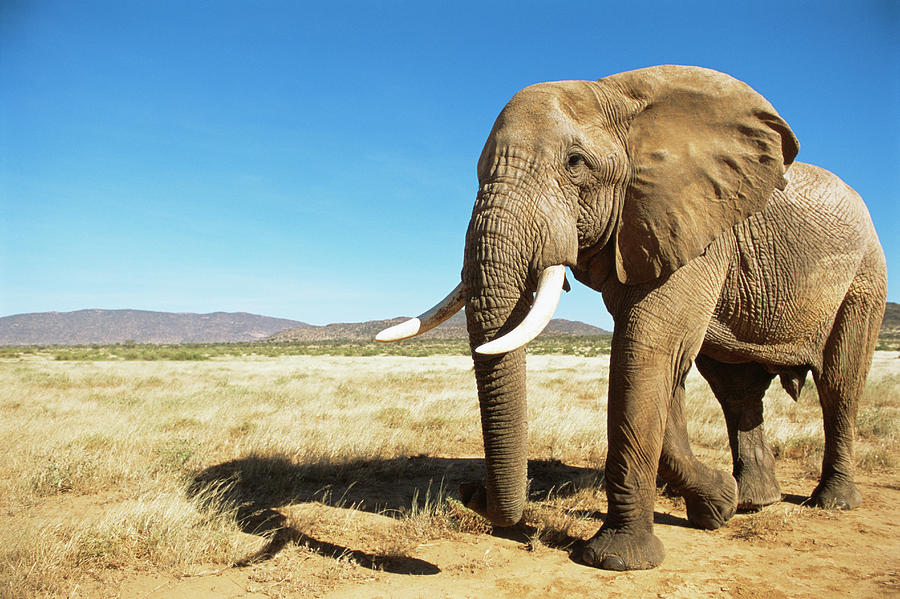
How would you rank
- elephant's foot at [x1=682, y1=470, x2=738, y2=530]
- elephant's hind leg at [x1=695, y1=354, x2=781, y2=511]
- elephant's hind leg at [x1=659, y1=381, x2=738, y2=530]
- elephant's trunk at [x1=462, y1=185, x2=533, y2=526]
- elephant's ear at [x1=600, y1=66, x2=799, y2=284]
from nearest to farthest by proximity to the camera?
elephant's trunk at [x1=462, y1=185, x2=533, y2=526] → elephant's ear at [x1=600, y1=66, x2=799, y2=284] → elephant's hind leg at [x1=659, y1=381, x2=738, y2=530] → elephant's foot at [x1=682, y1=470, x2=738, y2=530] → elephant's hind leg at [x1=695, y1=354, x2=781, y2=511]

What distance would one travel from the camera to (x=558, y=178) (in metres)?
3.61

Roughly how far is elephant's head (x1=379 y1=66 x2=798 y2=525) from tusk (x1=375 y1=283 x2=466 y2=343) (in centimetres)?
1

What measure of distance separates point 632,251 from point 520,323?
3.57 ft

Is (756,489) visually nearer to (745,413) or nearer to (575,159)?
(745,413)

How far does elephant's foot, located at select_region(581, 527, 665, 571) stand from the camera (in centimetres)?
387

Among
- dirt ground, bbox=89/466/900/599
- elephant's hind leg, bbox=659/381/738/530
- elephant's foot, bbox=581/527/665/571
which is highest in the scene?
elephant's hind leg, bbox=659/381/738/530

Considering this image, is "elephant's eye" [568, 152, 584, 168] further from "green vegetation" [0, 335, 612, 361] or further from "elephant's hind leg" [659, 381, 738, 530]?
"green vegetation" [0, 335, 612, 361]

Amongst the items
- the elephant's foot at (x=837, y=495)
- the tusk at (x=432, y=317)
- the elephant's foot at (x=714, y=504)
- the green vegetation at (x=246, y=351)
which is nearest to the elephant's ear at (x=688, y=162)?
the tusk at (x=432, y=317)

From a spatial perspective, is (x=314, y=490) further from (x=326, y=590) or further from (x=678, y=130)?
(x=678, y=130)

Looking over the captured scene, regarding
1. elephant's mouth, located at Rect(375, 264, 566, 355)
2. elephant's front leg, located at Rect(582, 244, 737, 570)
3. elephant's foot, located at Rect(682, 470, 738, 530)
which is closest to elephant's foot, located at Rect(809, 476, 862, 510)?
elephant's foot, located at Rect(682, 470, 738, 530)

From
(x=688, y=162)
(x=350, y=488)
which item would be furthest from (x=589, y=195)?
(x=350, y=488)

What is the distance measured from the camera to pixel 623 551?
3.89m

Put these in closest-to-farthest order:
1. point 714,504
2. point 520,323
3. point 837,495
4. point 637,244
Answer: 1. point 520,323
2. point 637,244
3. point 714,504
4. point 837,495

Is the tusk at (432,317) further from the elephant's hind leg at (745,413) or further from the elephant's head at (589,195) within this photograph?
the elephant's hind leg at (745,413)
